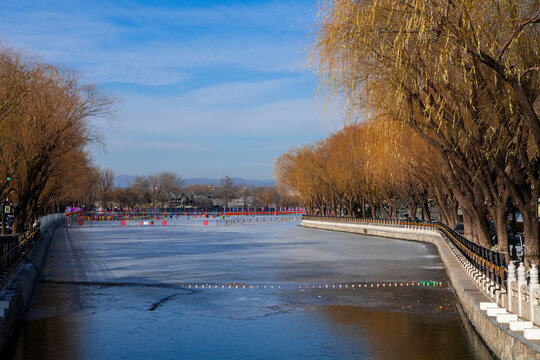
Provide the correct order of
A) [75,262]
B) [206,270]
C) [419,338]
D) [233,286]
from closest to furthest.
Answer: [419,338] < [233,286] < [206,270] < [75,262]

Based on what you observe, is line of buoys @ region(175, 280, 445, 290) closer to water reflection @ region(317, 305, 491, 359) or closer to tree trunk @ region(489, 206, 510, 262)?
tree trunk @ region(489, 206, 510, 262)

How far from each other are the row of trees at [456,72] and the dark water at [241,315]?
13.9 feet

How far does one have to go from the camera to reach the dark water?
14.3 meters

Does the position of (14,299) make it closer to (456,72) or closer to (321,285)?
(321,285)

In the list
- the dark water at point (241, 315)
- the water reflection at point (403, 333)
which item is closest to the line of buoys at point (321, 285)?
the dark water at point (241, 315)

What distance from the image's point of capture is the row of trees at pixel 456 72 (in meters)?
13.1

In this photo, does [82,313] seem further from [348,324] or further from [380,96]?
[380,96]

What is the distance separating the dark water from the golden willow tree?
4.32m

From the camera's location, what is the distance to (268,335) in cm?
1572

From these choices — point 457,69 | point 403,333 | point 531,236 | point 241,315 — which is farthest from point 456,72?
point 241,315

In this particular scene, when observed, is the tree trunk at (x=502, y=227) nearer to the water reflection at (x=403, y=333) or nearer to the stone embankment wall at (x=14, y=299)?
the water reflection at (x=403, y=333)

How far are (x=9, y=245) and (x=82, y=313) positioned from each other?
4.18 metres

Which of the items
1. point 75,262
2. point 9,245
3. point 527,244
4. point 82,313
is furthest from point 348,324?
point 75,262

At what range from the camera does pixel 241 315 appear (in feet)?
59.3
